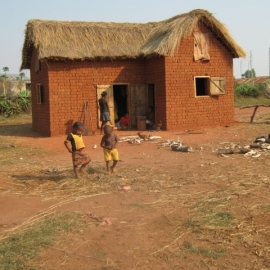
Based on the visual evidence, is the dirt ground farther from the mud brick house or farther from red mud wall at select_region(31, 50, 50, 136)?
red mud wall at select_region(31, 50, 50, 136)

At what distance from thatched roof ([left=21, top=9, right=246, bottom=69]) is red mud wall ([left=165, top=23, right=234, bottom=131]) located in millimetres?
382

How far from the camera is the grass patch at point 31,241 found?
402 centimetres

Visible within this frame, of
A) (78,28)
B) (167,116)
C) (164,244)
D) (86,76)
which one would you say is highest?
(78,28)

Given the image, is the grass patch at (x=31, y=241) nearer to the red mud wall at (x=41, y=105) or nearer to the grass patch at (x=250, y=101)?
the red mud wall at (x=41, y=105)

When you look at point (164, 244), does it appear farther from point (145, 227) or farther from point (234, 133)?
point (234, 133)

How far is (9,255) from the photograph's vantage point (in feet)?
13.6

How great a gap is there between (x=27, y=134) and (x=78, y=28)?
446cm

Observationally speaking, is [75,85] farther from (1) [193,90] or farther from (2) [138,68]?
(1) [193,90]

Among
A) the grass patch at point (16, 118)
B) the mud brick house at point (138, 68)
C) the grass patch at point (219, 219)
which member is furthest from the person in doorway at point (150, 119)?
the grass patch at point (219, 219)

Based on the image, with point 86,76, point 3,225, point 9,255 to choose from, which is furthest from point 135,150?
point 9,255

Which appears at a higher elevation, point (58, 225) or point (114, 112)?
point (114, 112)

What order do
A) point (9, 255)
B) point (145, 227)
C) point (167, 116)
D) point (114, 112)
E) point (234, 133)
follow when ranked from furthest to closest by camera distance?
point (114, 112), point (167, 116), point (234, 133), point (145, 227), point (9, 255)

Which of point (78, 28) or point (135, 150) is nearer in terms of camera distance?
point (135, 150)

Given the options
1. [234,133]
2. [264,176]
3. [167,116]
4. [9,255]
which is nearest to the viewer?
[9,255]
